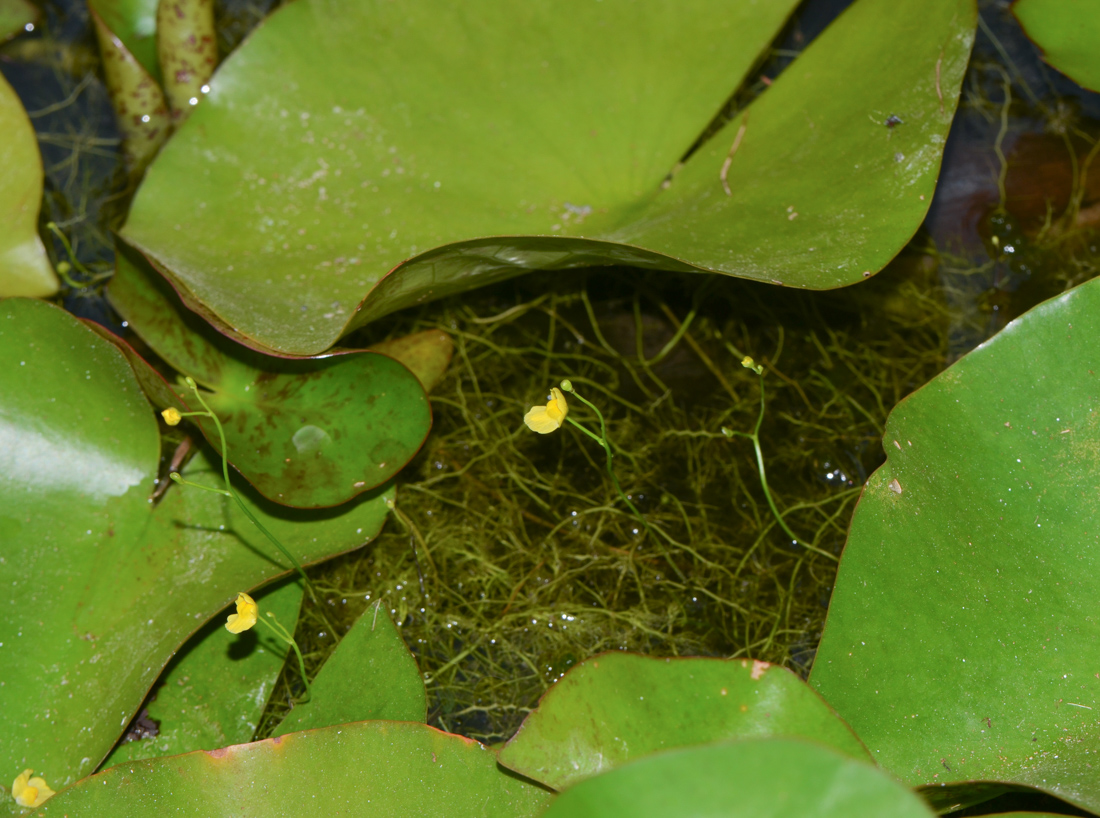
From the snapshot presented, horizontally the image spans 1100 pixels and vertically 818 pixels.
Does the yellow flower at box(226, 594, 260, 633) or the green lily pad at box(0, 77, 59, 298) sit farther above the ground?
A: the green lily pad at box(0, 77, 59, 298)

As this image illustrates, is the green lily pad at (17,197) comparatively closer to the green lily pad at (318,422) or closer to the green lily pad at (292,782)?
the green lily pad at (318,422)

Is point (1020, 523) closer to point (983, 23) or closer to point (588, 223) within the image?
point (588, 223)

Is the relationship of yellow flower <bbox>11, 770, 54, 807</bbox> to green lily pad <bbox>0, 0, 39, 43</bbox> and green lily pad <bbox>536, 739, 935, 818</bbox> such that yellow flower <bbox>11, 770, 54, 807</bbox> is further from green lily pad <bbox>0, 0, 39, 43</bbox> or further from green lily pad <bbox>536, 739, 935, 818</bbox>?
green lily pad <bbox>0, 0, 39, 43</bbox>

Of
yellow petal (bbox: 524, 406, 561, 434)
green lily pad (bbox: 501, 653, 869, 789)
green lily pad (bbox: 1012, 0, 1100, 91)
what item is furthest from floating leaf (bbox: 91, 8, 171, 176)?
green lily pad (bbox: 1012, 0, 1100, 91)

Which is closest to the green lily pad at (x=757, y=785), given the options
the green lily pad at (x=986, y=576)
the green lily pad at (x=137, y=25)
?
the green lily pad at (x=986, y=576)

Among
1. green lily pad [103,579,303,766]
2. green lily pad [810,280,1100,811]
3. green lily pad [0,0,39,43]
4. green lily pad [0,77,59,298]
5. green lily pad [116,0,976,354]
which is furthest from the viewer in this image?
green lily pad [0,0,39,43]

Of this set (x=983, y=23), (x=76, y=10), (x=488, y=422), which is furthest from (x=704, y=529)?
(x=76, y=10)

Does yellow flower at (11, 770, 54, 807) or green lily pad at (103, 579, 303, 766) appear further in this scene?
green lily pad at (103, 579, 303, 766)
